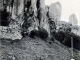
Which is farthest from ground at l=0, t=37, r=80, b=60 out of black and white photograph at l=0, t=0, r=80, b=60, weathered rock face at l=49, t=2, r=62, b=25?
weathered rock face at l=49, t=2, r=62, b=25

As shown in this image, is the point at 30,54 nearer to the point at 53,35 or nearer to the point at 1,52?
the point at 1,52

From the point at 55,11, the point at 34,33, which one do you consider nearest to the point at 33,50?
the point at 34,33

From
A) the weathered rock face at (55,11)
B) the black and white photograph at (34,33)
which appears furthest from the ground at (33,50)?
the weathered rock face at (55,11)

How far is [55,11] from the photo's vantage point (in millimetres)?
44406

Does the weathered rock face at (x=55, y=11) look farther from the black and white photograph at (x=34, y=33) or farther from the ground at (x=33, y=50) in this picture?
the ground at (x=33, y=50)

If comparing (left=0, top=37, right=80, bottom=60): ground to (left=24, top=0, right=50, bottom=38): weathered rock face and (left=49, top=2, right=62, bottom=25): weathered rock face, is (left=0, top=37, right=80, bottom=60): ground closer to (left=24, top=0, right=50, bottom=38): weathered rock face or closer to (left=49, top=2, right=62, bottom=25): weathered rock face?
(left=24, top=0, right=50, bottom=38): weathered rock face

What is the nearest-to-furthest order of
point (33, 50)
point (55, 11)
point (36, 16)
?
point (33, 50) < point (36, 16) < point (55, 11)

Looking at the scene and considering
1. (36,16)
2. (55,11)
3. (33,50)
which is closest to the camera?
(33,50)

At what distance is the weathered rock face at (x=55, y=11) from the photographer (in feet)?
138

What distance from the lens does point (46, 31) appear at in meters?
36.8

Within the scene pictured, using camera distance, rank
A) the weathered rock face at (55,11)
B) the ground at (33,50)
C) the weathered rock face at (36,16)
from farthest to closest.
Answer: the weathered rock face at (55,11), the weathered rock face at (36,16), the ground at (33,50)

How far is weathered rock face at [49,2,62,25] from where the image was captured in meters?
41.9

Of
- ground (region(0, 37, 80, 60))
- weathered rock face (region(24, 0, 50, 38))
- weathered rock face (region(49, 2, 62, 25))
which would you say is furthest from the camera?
weathered rock face (region(49, 2, 62, 25))

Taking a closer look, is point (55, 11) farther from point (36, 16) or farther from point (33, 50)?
point (33, 50)
